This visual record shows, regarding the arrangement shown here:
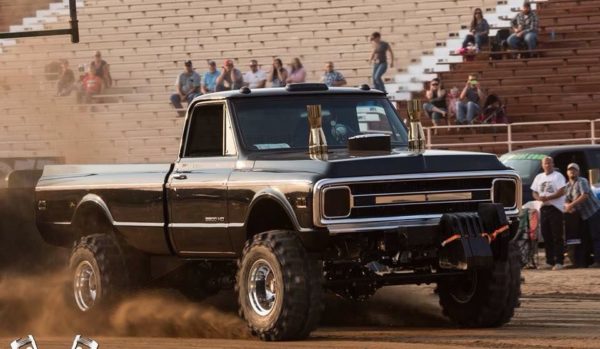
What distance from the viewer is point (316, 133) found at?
37.4 feet

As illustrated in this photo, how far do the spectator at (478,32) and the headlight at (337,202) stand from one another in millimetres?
21077

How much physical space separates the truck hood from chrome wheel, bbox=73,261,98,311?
2200 mm

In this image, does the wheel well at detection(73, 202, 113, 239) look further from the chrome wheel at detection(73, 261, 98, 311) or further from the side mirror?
the side mirror

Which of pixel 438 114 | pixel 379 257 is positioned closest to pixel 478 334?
pixel 379 257

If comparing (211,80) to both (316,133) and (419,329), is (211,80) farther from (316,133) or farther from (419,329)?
(316,133)

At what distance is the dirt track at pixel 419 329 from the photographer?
35.1 feet

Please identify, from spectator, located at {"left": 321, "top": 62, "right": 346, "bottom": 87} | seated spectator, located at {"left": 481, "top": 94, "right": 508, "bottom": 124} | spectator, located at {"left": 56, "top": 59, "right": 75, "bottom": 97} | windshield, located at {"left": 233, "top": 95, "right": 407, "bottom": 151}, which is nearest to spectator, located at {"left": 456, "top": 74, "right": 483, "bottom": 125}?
seated spectator, located at {"left": 481, "top": 94, "right": 508, "bottom": 124}

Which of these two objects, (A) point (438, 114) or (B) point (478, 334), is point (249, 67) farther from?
(B) point (478, 334)

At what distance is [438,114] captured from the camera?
30078 millimetres

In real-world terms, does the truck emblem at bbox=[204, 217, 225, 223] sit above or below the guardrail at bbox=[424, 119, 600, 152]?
above

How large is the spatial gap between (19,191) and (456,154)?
16.0 feet

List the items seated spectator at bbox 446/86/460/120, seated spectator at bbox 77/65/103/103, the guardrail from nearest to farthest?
the guardrail
seated spectator at bbox 446/86/460/120
seated spectator at bbox 77/65/103/103

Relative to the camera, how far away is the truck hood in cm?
1095

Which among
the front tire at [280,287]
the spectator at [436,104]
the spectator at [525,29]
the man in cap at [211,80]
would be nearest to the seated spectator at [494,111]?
the spectator at [436,104]
